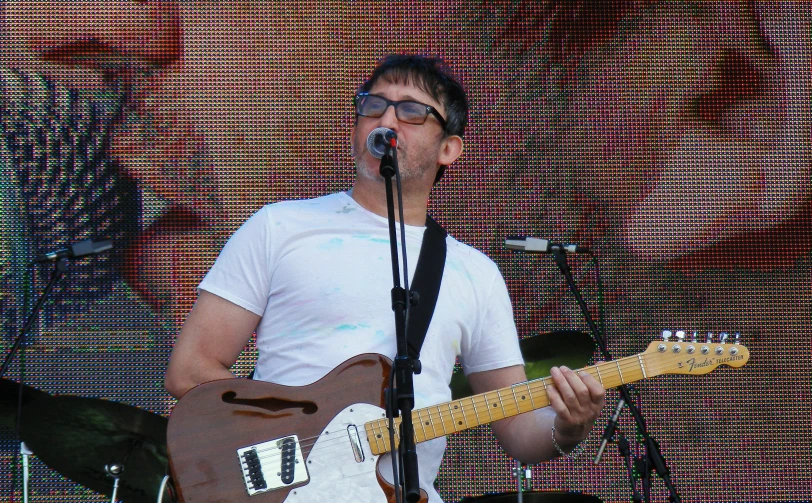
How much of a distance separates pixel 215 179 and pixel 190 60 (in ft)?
2.18

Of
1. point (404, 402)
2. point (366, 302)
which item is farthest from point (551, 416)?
point (404, 402)

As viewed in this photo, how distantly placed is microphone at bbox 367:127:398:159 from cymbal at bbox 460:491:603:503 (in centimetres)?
171

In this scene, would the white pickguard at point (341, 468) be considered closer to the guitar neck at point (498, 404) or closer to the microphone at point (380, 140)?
the guitar neck at point (498, 404)

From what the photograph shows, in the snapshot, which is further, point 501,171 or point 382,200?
point 501,171

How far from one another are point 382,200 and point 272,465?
3.38ft

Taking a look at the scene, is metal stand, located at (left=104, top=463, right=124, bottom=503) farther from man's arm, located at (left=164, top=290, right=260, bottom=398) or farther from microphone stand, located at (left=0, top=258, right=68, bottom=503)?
man's arm, located at (left=164, top=290, right=260, bottom=398)

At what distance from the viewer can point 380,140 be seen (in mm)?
2238

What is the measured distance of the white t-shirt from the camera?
98.4 inches

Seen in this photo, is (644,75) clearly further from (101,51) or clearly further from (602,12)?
(101,51)

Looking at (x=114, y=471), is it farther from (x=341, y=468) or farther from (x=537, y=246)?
(x=537, y=246)

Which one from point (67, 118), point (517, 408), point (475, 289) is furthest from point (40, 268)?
point (517, 408)

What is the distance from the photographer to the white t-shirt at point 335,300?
2500 millimetres

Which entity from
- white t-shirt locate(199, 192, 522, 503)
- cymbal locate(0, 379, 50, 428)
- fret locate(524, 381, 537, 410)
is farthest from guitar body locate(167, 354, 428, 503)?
cymbal locate(0, 379, 50, 428)

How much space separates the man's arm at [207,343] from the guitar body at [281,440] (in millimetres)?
191
